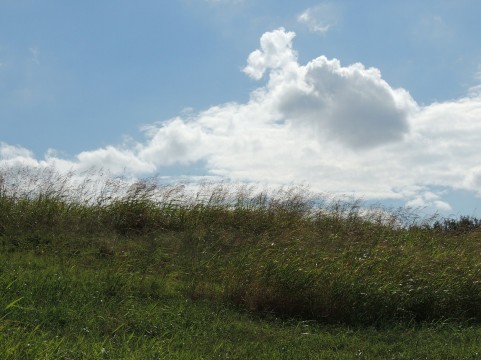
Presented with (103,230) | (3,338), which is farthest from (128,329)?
(103,230)

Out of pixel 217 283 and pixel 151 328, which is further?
pixel 217 283

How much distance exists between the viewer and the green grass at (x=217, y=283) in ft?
24.8

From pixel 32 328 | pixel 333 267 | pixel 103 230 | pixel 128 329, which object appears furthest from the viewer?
pixel 103 230

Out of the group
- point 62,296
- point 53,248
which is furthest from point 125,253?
point 62,296

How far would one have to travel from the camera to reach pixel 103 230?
13.9m

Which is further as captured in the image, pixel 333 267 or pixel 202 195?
pixel 202 195

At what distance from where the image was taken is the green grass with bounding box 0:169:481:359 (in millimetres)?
7547

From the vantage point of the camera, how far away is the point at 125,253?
11977mm

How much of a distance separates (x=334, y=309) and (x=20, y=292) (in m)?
5.15

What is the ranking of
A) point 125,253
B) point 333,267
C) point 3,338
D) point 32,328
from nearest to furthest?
point 3,338
point 32,328
point 333,267
point 125,253

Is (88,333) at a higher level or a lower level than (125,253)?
lower

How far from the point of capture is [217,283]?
421 inches

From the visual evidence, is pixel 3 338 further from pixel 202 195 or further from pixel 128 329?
pixel 202 195

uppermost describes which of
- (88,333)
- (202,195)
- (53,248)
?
(202,195)
